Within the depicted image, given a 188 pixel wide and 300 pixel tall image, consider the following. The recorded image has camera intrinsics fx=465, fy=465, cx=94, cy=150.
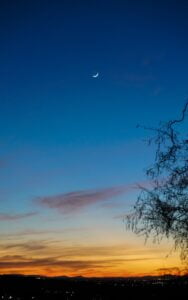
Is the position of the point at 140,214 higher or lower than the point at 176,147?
lower

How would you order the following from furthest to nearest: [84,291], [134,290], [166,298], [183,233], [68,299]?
[84,291] → [68,299] → [134,290] → [166,298] → [183,233]

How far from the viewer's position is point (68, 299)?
96500 mm

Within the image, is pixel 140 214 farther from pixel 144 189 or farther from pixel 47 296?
pixel 47 296

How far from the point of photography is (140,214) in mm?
16734

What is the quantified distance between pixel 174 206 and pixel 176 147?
7.29 feet

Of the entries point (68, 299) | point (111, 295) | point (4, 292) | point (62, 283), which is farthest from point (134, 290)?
point (62, 283)

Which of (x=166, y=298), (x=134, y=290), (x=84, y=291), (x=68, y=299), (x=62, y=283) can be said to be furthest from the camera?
(x=62, y=283)

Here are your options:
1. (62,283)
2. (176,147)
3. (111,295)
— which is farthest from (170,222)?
(62,283)

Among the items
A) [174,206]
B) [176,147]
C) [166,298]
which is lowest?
[166,298]

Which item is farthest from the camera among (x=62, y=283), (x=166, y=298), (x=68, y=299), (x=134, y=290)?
(x=62, y=283)

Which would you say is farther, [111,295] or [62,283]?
[62,283]

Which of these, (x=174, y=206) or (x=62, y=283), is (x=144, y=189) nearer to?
(x=174, y=206)

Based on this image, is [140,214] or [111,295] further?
[111,295]

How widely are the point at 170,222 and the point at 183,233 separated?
0.59 meters
